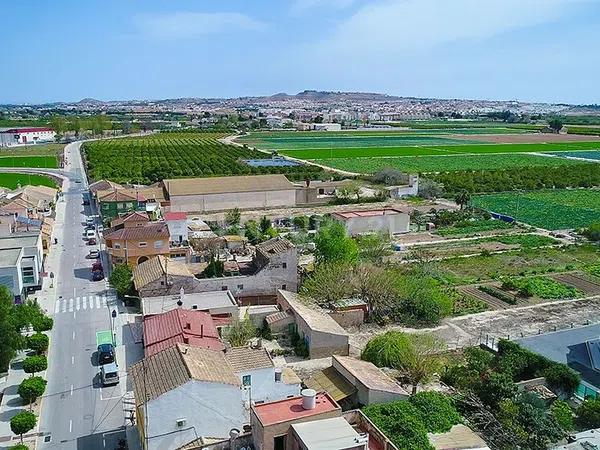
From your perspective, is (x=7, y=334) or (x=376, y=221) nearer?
(x=7, y=334)

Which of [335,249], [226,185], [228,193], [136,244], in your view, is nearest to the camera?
[335,249]

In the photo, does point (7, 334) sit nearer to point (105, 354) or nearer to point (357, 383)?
point (105, 354)

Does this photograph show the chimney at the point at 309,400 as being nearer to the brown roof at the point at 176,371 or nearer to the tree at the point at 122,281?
the brown roof at the point at 176,371

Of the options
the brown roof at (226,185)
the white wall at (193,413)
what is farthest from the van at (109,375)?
the brown roof at (226,185)

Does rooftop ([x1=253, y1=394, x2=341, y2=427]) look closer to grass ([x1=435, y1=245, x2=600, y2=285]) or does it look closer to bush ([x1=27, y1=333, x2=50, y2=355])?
bush ([x1=27, y1=333, x2=50, y2=355])

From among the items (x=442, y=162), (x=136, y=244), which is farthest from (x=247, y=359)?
(x=442, y=162)
